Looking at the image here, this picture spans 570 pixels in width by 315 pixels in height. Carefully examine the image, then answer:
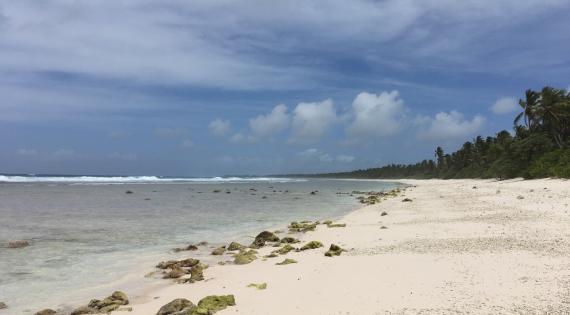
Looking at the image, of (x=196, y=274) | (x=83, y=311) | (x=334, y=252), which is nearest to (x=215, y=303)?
(x=83, y=311)

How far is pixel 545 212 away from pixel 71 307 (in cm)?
1801

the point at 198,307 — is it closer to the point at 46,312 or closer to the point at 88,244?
the point at 46,312

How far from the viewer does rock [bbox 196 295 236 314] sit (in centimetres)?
807

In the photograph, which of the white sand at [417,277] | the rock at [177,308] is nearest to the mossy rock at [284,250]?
the white sand at [417,277]

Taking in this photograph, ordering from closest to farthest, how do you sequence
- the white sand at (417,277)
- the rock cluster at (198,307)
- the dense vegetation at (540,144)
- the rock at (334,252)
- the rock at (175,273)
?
the white sand at (417,277) → the rock cluster at (198,307) → the rock at (175,273) → the rock at (334,252) → the dense vegetation at (540,144)

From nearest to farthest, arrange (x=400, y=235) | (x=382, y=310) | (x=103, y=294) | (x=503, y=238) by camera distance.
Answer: (x=382, y=310) → (x=103, y=294) → (x=503, y=238) → (x=400, y=235)

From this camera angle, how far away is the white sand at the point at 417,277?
24.9ft

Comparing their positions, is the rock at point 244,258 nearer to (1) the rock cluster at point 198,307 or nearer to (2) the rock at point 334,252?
(2) the rock at point 334,252

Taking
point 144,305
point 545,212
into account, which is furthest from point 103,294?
point 545,212

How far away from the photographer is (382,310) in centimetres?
743

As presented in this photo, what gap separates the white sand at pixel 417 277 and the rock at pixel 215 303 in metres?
0.14

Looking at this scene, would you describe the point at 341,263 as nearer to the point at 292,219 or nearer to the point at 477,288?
the point at 477,288

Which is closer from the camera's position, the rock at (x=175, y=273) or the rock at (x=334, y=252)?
the rock at (x=175, y=273)

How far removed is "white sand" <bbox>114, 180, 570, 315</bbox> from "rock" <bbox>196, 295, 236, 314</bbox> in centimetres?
14
